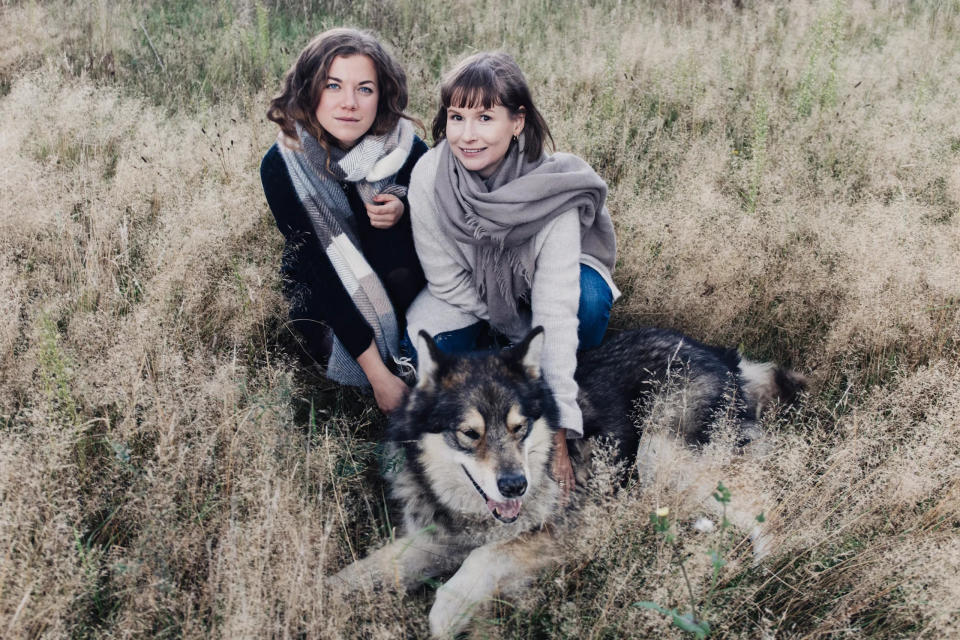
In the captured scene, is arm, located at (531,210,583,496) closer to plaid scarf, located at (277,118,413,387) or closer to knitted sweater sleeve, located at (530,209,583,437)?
knitted sweater sleeve, located at (530,209,583,437)

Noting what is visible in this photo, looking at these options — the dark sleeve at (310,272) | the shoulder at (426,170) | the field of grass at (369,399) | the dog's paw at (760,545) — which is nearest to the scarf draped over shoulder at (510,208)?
the shoulder at (426,170)

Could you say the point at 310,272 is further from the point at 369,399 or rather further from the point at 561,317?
the point at 561,317

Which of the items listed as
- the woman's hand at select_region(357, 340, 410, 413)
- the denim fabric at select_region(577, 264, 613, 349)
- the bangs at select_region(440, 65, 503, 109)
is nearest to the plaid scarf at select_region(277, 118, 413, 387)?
the woman's hand at select_region(357, 340, 410, 413)

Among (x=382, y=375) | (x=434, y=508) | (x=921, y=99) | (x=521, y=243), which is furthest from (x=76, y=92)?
(x=921, y=99)

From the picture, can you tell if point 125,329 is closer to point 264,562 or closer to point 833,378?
point 264,562

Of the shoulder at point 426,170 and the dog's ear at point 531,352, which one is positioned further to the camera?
the shoulder at point 426,170

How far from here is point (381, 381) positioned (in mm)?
3172

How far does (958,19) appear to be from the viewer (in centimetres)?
670

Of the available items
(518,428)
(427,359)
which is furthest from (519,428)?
(427,359)

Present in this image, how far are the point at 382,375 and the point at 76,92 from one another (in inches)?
138

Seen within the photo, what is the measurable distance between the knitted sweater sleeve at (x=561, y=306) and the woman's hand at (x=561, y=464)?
0.15ft

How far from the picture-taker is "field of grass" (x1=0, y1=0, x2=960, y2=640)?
2018mm

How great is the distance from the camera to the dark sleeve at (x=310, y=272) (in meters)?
3.21

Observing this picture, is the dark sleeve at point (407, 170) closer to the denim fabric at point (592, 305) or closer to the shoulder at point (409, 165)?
the shoulder at point (409, 165)
